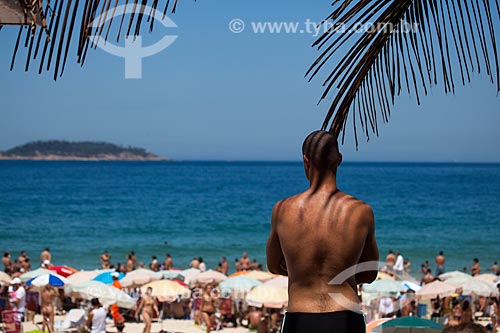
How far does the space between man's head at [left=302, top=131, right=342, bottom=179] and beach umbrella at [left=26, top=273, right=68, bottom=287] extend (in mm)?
16860

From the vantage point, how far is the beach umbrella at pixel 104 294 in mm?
16391

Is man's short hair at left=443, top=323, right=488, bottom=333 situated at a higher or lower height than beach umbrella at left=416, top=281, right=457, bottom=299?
higher

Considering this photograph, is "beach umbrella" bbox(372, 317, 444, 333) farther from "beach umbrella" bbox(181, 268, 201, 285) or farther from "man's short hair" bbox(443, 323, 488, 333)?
"beach umbrella" bbox(181, 268, 201, 285)

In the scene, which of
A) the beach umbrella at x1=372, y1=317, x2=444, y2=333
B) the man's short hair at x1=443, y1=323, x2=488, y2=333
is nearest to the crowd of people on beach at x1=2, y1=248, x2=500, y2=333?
the beach umbrella at x1=372, y1=317, x2=444, y2=333

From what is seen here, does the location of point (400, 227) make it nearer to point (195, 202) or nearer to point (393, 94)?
point (195, 202)

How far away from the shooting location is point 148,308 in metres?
16.5

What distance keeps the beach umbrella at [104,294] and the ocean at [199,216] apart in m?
25.0

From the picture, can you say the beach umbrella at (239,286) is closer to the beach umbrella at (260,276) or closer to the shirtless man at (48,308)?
the beach umbrella at (260,276)

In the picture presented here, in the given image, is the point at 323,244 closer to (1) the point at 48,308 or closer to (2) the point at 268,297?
(2) the point at 268,297

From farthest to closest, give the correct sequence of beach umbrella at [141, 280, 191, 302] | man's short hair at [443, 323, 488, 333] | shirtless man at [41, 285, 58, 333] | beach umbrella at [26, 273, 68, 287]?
beach umbrella at [26, 273, 68, 287]
beach umbrella at [141, 280, 191, 302]
shirtless man at [41, 285, 58, 333]
man's short hair at [443, 323, 488, 333]

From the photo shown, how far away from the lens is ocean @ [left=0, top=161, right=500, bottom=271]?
5084cm

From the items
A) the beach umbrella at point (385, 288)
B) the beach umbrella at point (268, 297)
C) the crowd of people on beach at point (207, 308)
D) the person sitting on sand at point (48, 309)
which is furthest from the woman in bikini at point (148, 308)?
the beach umbrella at point (385, 288)

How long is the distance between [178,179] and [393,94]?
120209 mm

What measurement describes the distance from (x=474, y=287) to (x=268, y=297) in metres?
5.87
